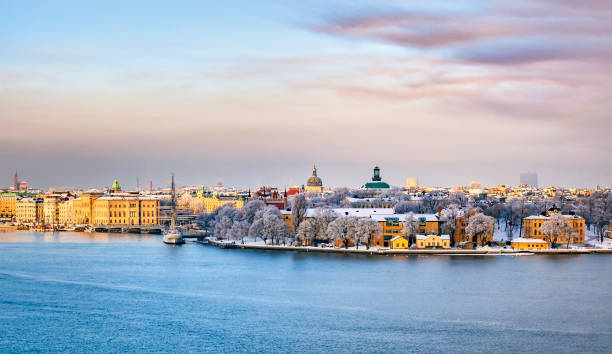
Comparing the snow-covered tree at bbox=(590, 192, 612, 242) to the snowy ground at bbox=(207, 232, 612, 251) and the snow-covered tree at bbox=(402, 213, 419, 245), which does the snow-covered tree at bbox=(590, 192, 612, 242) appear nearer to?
the snowy ground at bbox=(207, 232, 612, 251)

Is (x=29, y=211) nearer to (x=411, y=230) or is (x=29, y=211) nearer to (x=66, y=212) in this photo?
(x=66, y=212)

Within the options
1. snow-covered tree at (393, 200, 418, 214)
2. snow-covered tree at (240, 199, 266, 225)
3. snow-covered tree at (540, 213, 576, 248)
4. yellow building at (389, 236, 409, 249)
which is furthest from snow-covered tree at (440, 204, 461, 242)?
snow-covered tree at (393, 200, 418, 214)

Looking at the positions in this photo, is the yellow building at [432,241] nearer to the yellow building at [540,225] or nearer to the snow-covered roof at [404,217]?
the snow-covered roof at [404,217]

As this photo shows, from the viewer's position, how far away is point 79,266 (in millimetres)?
33062

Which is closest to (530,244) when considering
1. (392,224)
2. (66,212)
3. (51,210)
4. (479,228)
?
(479,228)

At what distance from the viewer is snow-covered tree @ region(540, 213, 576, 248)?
3959 cm

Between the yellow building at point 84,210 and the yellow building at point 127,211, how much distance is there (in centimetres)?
199

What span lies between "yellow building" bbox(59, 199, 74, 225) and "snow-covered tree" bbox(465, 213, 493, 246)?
45.9 metres

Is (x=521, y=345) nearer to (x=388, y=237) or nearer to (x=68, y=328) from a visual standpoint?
(x=68, y=328)

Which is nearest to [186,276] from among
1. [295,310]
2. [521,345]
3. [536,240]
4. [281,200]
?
[295,310]

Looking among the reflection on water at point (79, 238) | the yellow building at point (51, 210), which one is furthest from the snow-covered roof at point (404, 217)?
the yellow building at point (51, 210)

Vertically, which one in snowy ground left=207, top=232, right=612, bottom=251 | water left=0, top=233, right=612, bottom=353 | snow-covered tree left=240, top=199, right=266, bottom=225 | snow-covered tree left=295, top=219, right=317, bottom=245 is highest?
snow-covered tree left=240, top=199, right=266, bottom=225

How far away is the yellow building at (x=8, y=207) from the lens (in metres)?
91.1

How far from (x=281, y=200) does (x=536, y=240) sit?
23.2 metres
